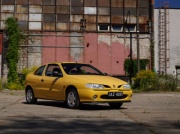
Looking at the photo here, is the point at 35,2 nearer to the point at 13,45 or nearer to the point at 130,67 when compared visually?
the point at 13,45

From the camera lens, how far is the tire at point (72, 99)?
11.7m

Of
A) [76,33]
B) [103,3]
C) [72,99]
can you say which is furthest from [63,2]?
[72,99]

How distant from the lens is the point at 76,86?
11.6m

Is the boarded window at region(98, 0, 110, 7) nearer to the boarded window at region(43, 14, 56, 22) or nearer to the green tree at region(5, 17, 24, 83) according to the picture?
the boarded window at region(43, 14, 56, 22)

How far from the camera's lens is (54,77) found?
12.9 meters

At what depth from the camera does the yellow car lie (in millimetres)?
11391

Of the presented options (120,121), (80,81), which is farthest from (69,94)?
(120,121)

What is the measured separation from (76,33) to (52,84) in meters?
20.8

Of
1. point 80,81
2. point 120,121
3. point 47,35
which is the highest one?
point 47,35

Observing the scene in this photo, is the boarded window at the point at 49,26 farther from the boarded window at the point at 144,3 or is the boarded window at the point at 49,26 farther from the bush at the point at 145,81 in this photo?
the bush at the point at 145,81

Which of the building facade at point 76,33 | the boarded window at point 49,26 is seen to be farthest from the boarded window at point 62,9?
the boarded window at point 49,26

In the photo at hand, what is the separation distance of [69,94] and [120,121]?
3.61 metres

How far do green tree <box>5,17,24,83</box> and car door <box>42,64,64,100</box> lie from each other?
18.9 meters

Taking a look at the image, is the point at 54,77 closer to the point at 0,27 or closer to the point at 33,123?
the point at 33,123
